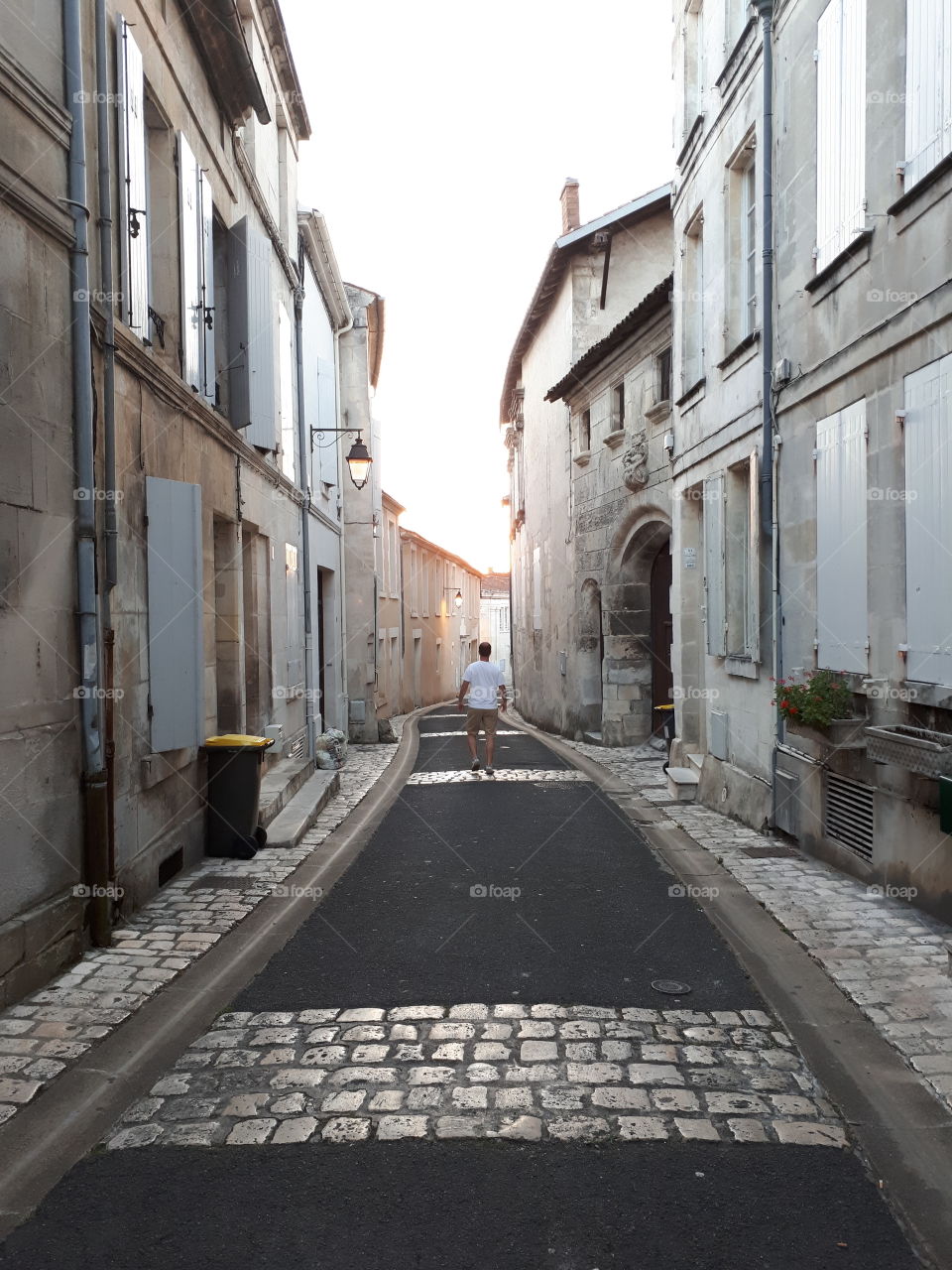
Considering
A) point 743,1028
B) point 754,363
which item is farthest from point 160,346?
point 743,1028

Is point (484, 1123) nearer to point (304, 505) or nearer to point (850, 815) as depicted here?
point (850, 815)

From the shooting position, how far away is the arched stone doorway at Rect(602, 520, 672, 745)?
16609 mm

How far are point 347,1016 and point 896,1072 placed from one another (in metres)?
2.27

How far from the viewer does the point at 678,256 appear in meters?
12.1

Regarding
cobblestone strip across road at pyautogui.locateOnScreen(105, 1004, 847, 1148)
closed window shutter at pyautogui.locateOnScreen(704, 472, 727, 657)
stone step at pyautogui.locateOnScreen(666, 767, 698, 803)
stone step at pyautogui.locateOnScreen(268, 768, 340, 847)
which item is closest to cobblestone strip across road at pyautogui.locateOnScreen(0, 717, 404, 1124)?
stone step at pyautogui.locateOnScreen(268, 768, 340, 847)

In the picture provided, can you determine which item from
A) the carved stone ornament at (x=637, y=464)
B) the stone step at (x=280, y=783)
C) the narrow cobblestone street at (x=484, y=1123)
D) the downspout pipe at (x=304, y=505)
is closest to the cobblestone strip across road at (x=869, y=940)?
the narrow cobblestone street at (x=484, y=1123)

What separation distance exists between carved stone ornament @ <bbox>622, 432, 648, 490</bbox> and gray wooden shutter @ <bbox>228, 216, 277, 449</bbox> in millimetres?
7133

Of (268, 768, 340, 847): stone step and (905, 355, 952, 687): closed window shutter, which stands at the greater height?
(905, 355, 952, 687): closed window shutter

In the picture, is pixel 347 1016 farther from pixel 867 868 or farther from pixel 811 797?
pixel 811 797

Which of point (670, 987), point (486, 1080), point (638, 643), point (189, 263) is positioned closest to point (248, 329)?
point (189, 263)

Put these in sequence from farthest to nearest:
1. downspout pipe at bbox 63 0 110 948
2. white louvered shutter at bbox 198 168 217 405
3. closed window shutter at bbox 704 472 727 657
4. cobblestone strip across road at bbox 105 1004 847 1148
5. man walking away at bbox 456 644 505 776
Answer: man walking away at bbox 456 644 505 776 → closed window shutter at bbox 704 472 727 657 → white louvered shutter at bbox 198 168 217 405 → downspout pipe at bbox 63 0 110 948 → cobblestone strip across road at bbox 105 1004 847 1148

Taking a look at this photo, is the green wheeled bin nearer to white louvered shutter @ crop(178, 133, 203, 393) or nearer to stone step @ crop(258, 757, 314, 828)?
stone step @ crop(258, 757, 314, 828)

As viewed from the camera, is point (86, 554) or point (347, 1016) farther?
point (86, 554)

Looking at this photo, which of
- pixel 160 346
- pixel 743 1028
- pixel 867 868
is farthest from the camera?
pixel 160 346
